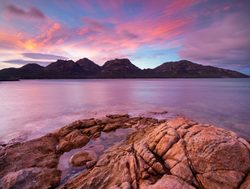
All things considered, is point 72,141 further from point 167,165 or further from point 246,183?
point 246,183

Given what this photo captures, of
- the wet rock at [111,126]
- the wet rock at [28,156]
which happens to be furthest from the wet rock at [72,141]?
the wet rock at [111,126]

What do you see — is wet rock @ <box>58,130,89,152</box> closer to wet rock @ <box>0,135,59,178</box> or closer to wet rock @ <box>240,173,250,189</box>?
wet rock @ <box>0,135,59,178</box>

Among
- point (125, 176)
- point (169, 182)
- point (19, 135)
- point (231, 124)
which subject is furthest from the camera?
point (231, 124)

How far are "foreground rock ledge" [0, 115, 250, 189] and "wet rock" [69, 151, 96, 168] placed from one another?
125 cm

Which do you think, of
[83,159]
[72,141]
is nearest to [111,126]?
[72,141]

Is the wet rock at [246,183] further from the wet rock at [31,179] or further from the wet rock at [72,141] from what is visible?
the wet rock at [72,141]

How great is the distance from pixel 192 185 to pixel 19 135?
20.0 metres

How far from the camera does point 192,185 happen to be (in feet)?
25.6

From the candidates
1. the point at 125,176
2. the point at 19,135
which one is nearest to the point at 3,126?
the point at 19,135

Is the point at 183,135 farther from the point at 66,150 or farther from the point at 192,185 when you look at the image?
the point at 66,150

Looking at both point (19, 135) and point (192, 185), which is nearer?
point (192, 185)

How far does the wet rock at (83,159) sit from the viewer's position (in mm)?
12242

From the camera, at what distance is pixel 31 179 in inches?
406

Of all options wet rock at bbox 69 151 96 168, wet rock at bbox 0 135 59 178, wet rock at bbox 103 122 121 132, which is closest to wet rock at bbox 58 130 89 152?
wet rock at bbox 0 135 59 178
